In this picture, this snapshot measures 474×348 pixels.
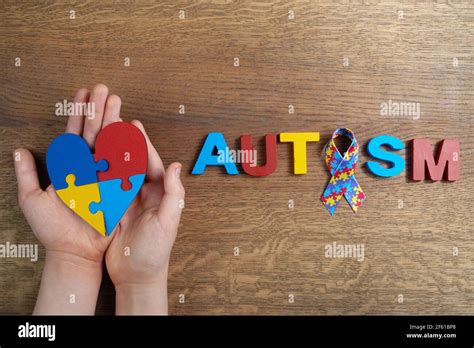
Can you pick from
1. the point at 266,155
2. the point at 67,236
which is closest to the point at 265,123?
the point at 266,155

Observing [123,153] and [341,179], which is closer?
[123,153]

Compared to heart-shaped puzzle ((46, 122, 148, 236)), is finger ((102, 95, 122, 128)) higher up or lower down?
higher up

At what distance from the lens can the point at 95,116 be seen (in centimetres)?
121

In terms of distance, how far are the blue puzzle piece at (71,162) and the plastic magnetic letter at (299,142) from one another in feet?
1.63

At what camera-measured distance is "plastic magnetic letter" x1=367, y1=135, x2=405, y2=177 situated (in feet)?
4.25

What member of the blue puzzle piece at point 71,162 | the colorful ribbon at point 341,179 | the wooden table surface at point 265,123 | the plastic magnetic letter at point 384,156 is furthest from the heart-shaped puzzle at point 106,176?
the plastic magnetic letter at point 384,156

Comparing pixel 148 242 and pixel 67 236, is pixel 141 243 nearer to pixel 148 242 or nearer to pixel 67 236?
pixel 148 242

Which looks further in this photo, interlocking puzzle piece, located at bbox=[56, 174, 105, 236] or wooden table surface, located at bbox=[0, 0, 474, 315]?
wooden table surface, located at bbox=[0, 0, 474, 315]

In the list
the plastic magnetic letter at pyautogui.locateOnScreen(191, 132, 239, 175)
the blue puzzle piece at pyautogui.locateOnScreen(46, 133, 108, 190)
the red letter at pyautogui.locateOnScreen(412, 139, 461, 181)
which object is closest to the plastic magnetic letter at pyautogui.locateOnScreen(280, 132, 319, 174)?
the plastic magnetic letter at pyautogui.locateOnScreen(191, 132, 239, 175)

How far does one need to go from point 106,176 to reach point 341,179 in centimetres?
64

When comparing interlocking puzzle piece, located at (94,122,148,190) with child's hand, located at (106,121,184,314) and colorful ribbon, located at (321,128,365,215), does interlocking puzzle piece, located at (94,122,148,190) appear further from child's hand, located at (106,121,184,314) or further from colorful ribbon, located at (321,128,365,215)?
colorful ribbon, located at (321,128,365,215)

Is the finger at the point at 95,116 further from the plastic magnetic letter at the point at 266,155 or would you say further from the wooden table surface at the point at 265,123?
the plastic magnetic letter at the point at 266,155
